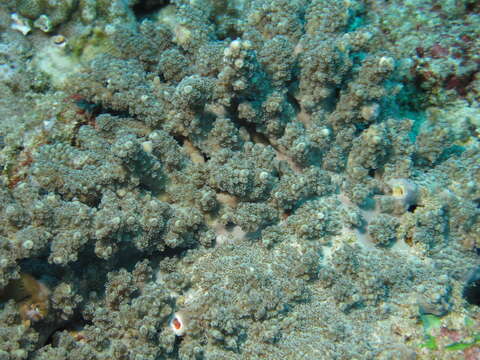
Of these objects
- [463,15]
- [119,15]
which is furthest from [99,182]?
[463,15]

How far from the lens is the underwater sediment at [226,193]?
10.2 feet

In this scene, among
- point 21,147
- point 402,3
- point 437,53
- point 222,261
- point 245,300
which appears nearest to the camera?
point 245,300

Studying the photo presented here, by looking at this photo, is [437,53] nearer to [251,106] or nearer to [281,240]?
[251,106]

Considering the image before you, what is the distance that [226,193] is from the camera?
374 centimetres

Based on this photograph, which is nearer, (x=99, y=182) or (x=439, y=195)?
(x=99, y=182)

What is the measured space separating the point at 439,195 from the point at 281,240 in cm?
173

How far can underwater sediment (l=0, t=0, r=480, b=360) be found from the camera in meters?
3.10

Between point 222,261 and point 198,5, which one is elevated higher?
point 198,5

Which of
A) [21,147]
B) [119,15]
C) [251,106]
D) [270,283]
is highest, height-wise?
[119,15]

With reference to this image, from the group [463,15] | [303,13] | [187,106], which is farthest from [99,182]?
[463,15]

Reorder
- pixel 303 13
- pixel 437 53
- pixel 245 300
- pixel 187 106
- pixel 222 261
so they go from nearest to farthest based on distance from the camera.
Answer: pixel 245 300, pixel 222 261, pixel 187 106, pixel 303 13, pixel 437 53

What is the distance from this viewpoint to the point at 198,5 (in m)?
4.64

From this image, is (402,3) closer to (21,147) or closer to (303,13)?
(303,13)

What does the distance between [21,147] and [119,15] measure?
202 centimetres
